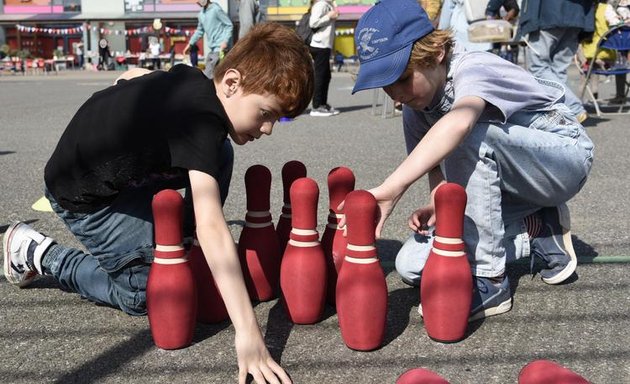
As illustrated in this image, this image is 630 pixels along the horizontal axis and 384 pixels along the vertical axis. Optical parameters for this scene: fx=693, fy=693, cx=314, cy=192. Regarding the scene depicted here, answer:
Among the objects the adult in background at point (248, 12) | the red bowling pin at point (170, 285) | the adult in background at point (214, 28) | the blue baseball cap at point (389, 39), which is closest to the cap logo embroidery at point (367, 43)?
the blue baseball cap at point (389, 39)

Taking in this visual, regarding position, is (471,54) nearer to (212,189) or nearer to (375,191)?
(375,191)

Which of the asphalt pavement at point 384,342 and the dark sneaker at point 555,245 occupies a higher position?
the dark sneaker at point 555,245

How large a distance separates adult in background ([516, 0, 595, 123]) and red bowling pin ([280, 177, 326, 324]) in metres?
4.34

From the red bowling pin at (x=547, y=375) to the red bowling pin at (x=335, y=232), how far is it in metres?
0.78

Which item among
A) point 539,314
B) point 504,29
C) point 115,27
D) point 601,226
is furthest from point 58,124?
point 115,27

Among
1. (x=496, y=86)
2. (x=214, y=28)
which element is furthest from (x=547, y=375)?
(x=214, y=28)

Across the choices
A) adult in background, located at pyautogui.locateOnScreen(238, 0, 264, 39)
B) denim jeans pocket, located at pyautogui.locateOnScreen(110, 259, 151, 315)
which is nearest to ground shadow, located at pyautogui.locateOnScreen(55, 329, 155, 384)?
denim jeans pocket, located at pyautogui.locateOnScreen(110, 259, 151, 315)

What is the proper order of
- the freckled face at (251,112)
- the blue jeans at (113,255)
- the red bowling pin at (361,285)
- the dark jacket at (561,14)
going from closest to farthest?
1. the red bowling pin at (361,285)
2. the freckled face at (251,112)
3. the blue jeans at (113,255)
4. the dark jacket at (561,14)

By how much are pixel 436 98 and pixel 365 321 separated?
0.77m

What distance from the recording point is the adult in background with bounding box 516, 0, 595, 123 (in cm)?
588

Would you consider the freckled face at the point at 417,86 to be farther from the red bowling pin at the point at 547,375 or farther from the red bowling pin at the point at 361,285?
the red bowling pin at the point at 547,375

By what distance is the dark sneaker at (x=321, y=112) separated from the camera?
8.45 meters

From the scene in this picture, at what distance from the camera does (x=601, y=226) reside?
126 inches

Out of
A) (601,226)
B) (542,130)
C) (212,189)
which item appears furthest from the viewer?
(601,226)
